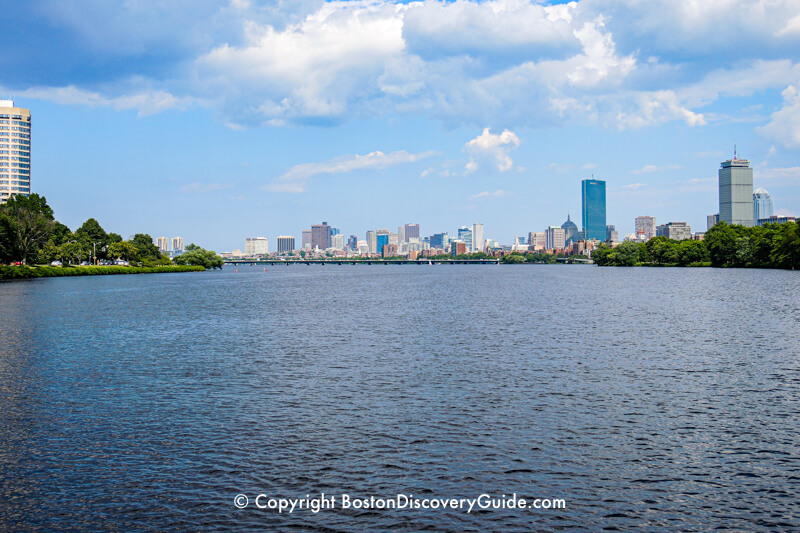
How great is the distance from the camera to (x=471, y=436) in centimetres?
2172

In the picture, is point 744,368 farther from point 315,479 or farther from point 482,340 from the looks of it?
point 315,479

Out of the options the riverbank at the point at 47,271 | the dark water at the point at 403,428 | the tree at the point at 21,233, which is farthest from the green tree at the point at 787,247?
the tree at the point at 21,233

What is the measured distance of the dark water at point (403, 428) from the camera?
629 inches

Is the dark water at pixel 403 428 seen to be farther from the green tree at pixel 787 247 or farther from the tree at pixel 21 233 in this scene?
the green tree at pixel 787 247

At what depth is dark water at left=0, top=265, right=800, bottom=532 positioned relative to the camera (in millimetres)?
15977

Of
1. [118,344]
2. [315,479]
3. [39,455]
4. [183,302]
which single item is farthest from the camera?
[183,302]

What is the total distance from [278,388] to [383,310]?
141 ft

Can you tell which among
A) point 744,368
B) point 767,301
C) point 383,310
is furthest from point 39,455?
point 767,301

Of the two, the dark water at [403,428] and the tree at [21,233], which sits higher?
the tree at [21,233]

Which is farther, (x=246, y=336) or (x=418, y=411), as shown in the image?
(x=246, y=336)

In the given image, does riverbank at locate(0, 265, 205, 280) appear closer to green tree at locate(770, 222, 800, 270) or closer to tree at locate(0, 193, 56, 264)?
tree at locate(0, 193, 56, 264)

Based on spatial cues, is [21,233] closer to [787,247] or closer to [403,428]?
[403,428]

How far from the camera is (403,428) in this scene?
74.2 ft

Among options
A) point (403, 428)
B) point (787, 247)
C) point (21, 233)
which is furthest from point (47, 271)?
point (787, 247)
